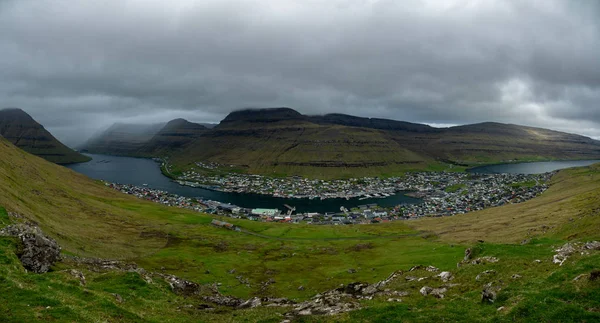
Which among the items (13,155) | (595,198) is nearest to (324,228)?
(595,198)

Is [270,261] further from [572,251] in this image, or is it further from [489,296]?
[489,296]

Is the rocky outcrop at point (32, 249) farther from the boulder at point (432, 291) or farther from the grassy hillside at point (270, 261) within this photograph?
the boulder at point (432, 291)

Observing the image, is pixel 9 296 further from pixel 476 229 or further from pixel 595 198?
pixel 595 198

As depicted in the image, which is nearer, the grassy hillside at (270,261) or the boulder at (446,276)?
the grassy hillside at (270,261)

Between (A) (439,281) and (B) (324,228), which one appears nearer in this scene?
(A) (439,281)

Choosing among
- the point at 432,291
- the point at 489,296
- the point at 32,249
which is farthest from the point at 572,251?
the point at 32,249

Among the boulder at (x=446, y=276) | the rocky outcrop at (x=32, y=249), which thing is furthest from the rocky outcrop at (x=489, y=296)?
the rocky outcrop at (x=32, y=249)
